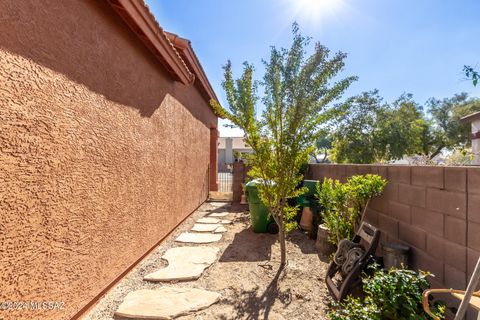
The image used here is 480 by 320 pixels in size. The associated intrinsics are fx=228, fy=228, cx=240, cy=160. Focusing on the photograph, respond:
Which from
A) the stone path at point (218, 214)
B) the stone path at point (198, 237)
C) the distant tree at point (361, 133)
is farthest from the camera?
the distant tree at point (361, 133)

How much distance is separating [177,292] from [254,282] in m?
1.06

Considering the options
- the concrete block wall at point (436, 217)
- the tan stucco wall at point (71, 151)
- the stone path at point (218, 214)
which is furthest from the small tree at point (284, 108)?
the stone path at point (218, 214)

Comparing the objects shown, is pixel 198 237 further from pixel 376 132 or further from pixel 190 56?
pixel 376 132

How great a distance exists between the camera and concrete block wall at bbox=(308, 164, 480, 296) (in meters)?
2.00

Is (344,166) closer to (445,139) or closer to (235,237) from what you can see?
(235,237)

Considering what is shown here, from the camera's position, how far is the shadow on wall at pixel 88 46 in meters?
1.81

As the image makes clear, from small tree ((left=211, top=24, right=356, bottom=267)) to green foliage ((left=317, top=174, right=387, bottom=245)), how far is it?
2.53ft

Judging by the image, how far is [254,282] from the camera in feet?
10.7

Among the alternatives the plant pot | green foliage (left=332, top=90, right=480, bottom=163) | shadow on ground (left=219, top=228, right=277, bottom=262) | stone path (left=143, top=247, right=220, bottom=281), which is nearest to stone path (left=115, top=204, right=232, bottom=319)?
stone path (left=143, top=247, right=220, bottom=281)

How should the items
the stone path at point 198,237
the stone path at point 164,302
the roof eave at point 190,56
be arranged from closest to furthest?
the stone path at point 164,302 → the stone path at point 198,237 → the roof eave at point 190,56

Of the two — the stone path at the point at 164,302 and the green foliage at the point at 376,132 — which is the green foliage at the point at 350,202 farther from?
the green foliage at the point at 376,132

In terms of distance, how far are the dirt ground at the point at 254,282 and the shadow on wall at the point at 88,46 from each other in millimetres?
2518

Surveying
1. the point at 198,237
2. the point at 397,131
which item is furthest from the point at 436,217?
the point at 397,131

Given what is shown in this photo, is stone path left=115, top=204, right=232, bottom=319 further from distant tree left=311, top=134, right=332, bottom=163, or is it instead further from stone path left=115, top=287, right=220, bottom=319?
distant tree left=311, top=134, right=332, bottom=163
